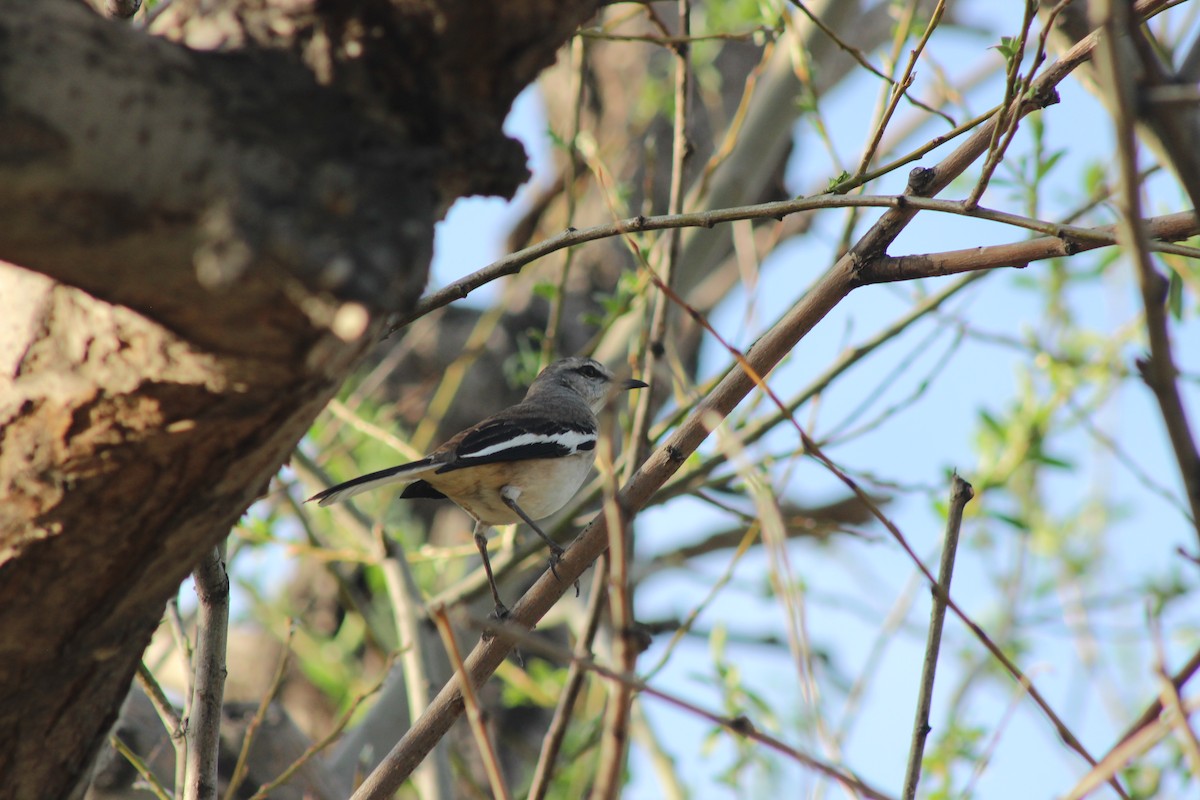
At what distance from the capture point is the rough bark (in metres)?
1.60

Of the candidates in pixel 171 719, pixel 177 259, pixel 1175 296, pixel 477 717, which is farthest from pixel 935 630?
pixel 171 719

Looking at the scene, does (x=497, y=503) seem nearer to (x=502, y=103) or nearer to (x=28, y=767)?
(x=28, y=767)

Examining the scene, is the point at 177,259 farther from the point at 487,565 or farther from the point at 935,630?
the point at 487,565

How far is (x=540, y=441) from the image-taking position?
5.04 metres

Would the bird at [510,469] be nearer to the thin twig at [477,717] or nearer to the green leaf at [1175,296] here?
the green leaf at [1175,296]

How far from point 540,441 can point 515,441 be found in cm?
13

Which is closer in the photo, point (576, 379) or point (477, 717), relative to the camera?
point (477, 717)

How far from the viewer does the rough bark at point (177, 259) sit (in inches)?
62.9

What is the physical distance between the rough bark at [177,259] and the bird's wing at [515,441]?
2.59 m

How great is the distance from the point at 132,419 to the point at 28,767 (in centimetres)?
77

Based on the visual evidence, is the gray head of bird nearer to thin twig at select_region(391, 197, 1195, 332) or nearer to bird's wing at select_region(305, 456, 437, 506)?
bird's wing at select_region(305, 456, 437, 506)

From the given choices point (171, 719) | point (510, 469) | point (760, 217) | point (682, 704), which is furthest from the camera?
point (510, 469)

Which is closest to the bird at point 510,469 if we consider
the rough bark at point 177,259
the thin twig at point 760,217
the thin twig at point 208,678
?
the thin twig at point 208,678

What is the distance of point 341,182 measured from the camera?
165cm
